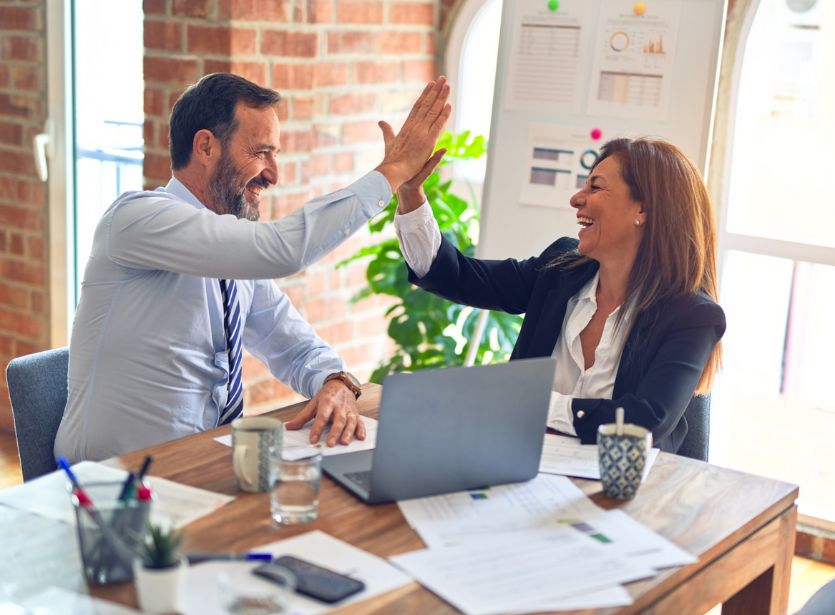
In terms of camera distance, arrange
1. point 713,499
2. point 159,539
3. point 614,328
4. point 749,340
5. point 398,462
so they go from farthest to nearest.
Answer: point 749,340
point 614,328
point 713,499
point 398,462
point 159,539

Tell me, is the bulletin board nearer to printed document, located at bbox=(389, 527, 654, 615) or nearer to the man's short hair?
the man's short hair

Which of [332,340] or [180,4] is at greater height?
[180,4]

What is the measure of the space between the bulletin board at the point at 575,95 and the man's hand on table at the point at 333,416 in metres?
1.27

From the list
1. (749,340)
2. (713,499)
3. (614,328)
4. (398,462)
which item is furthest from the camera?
(749,340)

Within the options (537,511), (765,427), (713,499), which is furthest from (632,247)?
(765,427)

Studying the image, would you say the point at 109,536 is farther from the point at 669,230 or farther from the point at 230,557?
the point at 669,230

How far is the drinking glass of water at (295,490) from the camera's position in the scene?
58.9 inches

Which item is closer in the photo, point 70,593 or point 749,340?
point 70,593

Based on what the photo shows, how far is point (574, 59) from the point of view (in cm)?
304

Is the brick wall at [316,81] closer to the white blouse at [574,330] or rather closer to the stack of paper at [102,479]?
the white blouse at [574,330]

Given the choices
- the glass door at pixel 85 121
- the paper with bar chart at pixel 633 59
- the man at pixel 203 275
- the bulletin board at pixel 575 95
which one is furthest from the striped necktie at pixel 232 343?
the glass door at pixel 85 121

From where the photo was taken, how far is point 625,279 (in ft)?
7.48

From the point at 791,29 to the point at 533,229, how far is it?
955mm

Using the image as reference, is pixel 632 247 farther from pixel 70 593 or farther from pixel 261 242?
pixel 70 593
